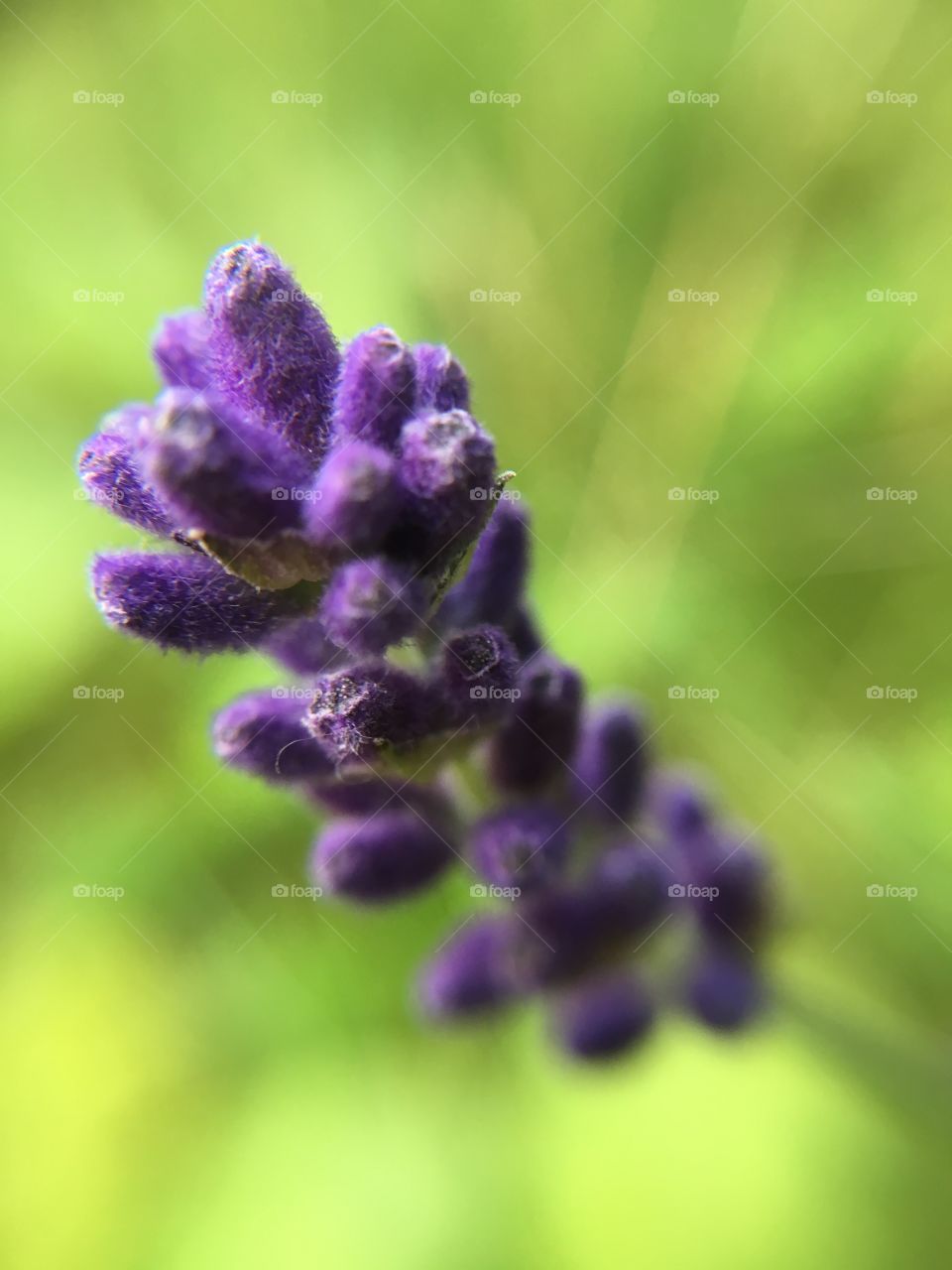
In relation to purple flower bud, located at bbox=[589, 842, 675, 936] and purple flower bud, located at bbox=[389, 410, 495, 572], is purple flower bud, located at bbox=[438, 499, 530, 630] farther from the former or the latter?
purple flower bud, located at bbox=[589, 842, 675, 936]

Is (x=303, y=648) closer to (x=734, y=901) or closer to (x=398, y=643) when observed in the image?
(x=398, y=643)

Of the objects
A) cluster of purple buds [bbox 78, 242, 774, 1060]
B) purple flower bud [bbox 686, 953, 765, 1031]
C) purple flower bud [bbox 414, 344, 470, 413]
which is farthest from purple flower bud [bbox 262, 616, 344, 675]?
purple flower bud [bbox 686, 953, 765, 1031]

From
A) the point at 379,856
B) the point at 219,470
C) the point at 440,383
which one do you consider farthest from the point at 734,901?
the point at 219,470

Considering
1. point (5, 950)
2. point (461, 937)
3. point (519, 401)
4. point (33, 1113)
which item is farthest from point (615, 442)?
point (33, 1113)

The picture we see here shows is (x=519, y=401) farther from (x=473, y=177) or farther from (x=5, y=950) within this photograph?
(x=5, y=950)

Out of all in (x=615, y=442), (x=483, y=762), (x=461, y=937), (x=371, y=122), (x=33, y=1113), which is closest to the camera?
(x=483, y=762)

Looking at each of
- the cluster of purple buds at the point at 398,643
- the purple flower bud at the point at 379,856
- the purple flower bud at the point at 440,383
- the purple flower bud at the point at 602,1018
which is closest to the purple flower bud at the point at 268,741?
the cluster of purple buds at the point at 398,643

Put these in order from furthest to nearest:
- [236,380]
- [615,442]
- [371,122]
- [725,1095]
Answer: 1. [371,122]
2. [615,442]
3. [725,1095]
4. [236,380]
